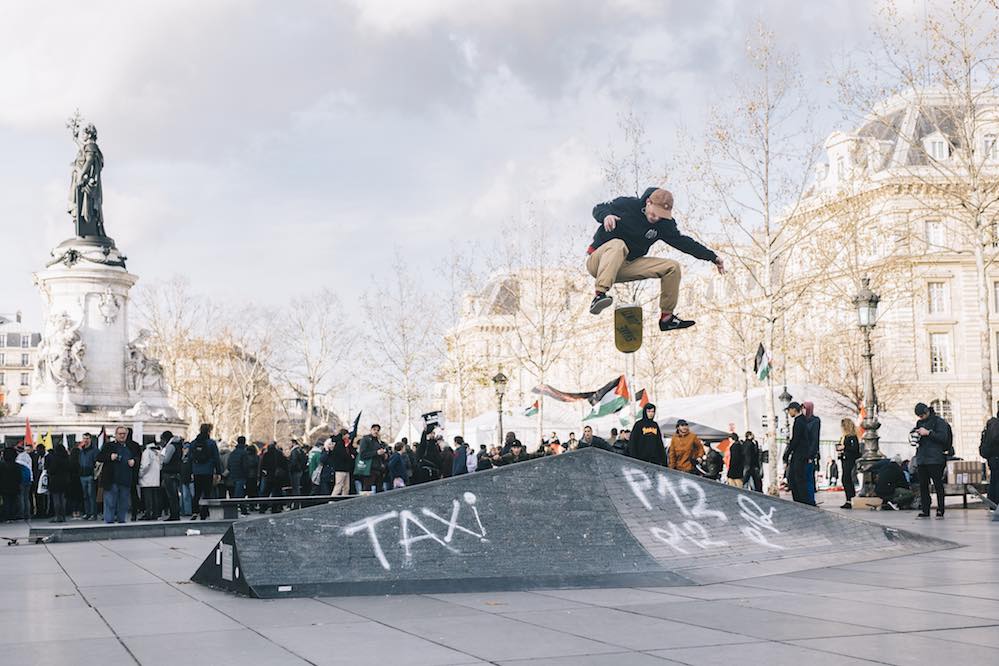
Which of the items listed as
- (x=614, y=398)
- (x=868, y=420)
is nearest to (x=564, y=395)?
(x=614, y=398)

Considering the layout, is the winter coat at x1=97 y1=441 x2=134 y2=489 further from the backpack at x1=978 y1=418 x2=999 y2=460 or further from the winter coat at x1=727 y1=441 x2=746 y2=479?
the backpack at x1=978 y1=418 x2=999 y2=460

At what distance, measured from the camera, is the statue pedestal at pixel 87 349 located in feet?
107

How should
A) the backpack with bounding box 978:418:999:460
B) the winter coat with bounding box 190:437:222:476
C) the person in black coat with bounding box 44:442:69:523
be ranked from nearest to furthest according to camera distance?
the backpack with bounding box 978:418:999:460
the winter coat with bounding box 190:437:222:476
the person in black coat with bounding box 44:442:69:523

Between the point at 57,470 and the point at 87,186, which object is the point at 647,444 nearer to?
the point at 57,470

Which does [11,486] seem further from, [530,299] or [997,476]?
[530,299]

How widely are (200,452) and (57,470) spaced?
10.7 feet

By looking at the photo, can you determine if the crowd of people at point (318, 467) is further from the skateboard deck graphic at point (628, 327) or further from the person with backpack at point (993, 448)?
the skateboard deck graphic at point (628, 327)

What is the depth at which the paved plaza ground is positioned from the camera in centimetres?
646

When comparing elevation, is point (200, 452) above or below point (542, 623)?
above

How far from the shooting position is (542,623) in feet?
25.5

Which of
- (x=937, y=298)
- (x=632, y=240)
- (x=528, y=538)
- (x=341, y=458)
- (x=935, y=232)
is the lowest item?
(x=528, y=538)

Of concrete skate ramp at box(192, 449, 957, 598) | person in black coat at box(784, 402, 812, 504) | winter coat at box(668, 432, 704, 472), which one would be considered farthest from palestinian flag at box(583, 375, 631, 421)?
concrete skate ramp at box(192, 449, 957, 598)

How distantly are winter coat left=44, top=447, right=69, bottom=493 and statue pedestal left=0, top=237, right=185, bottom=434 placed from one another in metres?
9.90

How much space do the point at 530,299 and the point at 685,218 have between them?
48.9 ft
